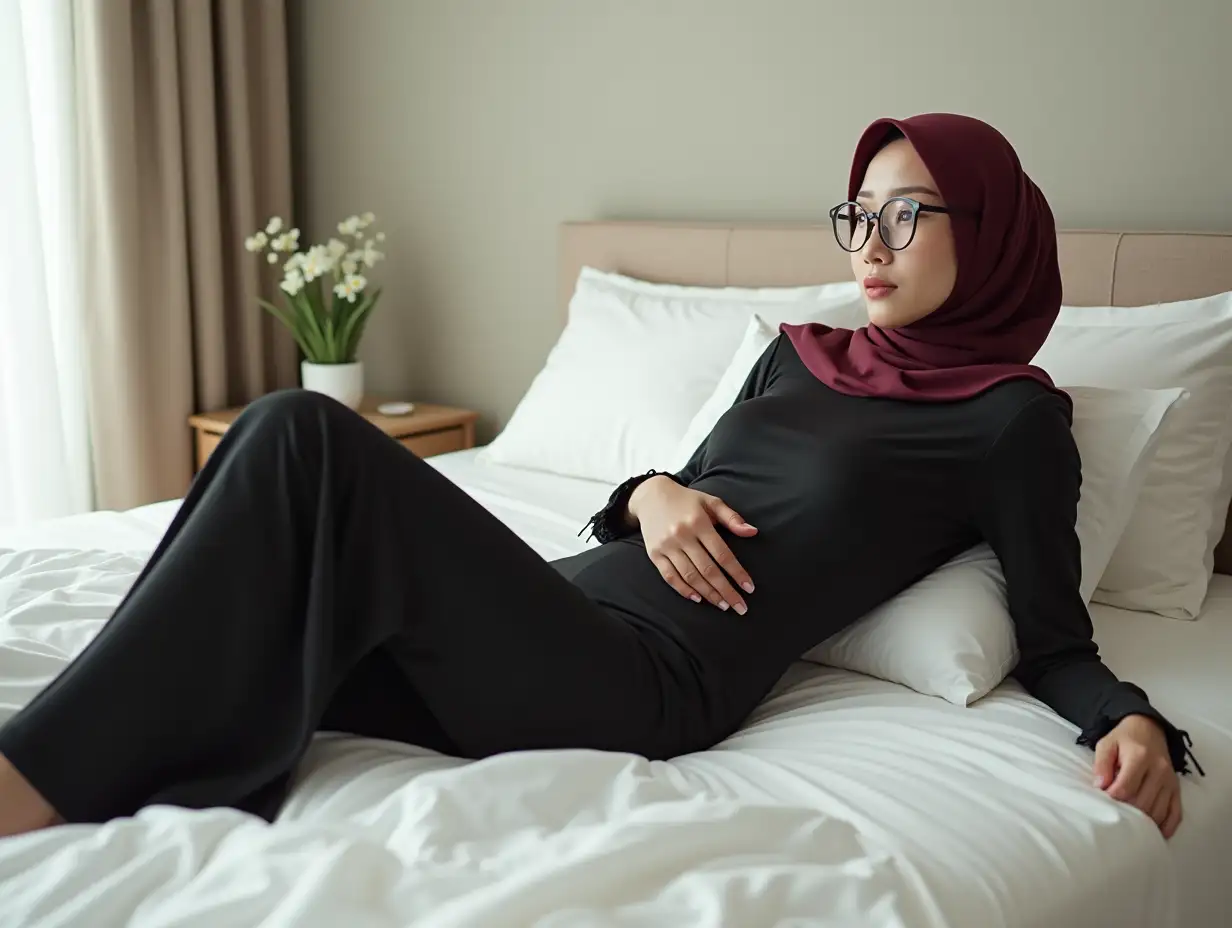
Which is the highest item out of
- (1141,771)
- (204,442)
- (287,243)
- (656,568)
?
Answer: (287,243)

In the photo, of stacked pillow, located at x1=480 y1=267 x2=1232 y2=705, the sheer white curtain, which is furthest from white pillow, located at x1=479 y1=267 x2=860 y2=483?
the sheer white curtain

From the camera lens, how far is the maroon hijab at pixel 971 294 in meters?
1.54

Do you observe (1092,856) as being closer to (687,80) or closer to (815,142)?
(815,142)

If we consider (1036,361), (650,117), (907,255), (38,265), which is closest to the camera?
(907,255)

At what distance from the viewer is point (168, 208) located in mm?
3188

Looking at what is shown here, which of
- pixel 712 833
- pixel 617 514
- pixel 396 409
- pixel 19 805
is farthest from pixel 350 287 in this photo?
pixel 712 833

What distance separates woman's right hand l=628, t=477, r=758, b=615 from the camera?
1.39m

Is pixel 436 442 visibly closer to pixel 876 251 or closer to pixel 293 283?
pixel 293 283

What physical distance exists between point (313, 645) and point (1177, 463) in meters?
1.28

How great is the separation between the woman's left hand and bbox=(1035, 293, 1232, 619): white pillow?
54 centimetres

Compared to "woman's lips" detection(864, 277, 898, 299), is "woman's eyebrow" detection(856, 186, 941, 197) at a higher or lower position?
higher

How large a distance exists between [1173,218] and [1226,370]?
425mm

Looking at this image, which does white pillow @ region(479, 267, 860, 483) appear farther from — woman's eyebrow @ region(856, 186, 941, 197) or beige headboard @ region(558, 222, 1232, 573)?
woman's eyebrow @ region(856, 186, 941, 197)

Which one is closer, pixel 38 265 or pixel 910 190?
pixel 910 190
